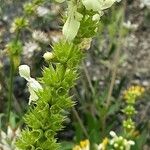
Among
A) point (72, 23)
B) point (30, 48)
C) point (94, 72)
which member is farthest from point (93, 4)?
point (94, 72)

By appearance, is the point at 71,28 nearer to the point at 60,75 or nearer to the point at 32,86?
the point at 60,75

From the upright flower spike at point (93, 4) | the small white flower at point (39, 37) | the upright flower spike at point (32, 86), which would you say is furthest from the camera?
the small white flower at point (39, 37)

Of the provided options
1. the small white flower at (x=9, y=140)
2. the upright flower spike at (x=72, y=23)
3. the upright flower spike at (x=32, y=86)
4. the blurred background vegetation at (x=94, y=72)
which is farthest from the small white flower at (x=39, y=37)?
the upright flower spike at (x=72, y=23)

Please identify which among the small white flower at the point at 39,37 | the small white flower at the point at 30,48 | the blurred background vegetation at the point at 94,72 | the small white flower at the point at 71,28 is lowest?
the blurred background vegetation at the point at 94,72

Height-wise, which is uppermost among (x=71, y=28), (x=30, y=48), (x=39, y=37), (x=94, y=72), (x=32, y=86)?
(x=71, y=28)

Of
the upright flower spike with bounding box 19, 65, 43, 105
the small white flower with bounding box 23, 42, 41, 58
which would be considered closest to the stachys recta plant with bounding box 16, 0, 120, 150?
the upright flower spike with bounding box 19, 65, 43, 105

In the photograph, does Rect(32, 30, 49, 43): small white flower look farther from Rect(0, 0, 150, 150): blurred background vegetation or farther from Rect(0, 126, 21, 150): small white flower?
Rect(0, 126, 21, 150): small white flower

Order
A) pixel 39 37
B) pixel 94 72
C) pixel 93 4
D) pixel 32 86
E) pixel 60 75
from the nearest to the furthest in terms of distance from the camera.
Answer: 1. pixel 93 4
2. pixel 60 75
3. pixel 32 86
4. pixel 39 37
5. pixel 94 72

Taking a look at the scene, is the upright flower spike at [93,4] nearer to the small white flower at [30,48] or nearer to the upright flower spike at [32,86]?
the upright flower spike at [32,86]

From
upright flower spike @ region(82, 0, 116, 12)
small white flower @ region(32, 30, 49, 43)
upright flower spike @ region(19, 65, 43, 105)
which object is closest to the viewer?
upright flower spike @ region(82, 0, 116, 12)

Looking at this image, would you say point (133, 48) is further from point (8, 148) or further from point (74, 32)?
point (74, 32)

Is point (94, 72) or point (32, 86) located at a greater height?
point (32, 86)
